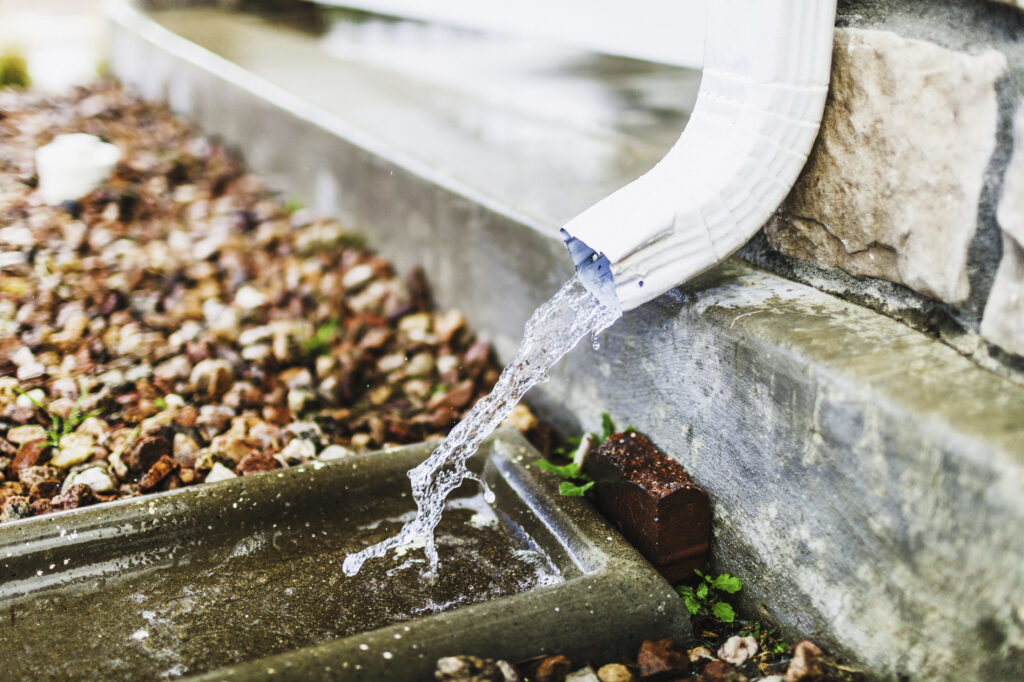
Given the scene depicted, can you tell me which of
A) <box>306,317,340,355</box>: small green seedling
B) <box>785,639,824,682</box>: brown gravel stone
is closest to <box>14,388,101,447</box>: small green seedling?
<box>306,317,340,355</box>: small green seedling

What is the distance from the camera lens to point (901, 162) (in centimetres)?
141

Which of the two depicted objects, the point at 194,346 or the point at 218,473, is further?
the point at 194,346

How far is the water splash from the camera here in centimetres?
182

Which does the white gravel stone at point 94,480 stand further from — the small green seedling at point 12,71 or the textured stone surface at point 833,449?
the small green seedling at point 12,71

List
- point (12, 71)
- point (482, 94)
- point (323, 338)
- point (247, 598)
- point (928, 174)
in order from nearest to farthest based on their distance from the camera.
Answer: point (928, 174) < point (247, 598) < point (323, 338) < point (482, 94) < point (12, 71)

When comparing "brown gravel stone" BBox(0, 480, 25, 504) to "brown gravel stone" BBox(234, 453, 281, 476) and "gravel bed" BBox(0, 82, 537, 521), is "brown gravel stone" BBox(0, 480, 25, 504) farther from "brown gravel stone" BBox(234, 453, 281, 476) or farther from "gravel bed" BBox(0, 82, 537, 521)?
"brown gravel stone" BBox(234, 453, 281, 476)

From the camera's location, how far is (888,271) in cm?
147

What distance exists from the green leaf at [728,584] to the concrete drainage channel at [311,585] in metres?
0.15

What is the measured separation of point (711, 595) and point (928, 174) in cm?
85

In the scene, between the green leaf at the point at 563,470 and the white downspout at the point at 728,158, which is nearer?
the white downspout at the point at 728,158

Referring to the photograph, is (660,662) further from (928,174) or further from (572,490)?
(928,174)

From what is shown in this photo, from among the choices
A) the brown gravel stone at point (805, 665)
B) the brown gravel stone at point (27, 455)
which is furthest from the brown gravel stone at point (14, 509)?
the brown gravel stone at point (805, 665)

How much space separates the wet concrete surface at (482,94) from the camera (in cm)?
265

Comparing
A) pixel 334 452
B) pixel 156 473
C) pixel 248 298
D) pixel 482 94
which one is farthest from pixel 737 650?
pixel 482 94
